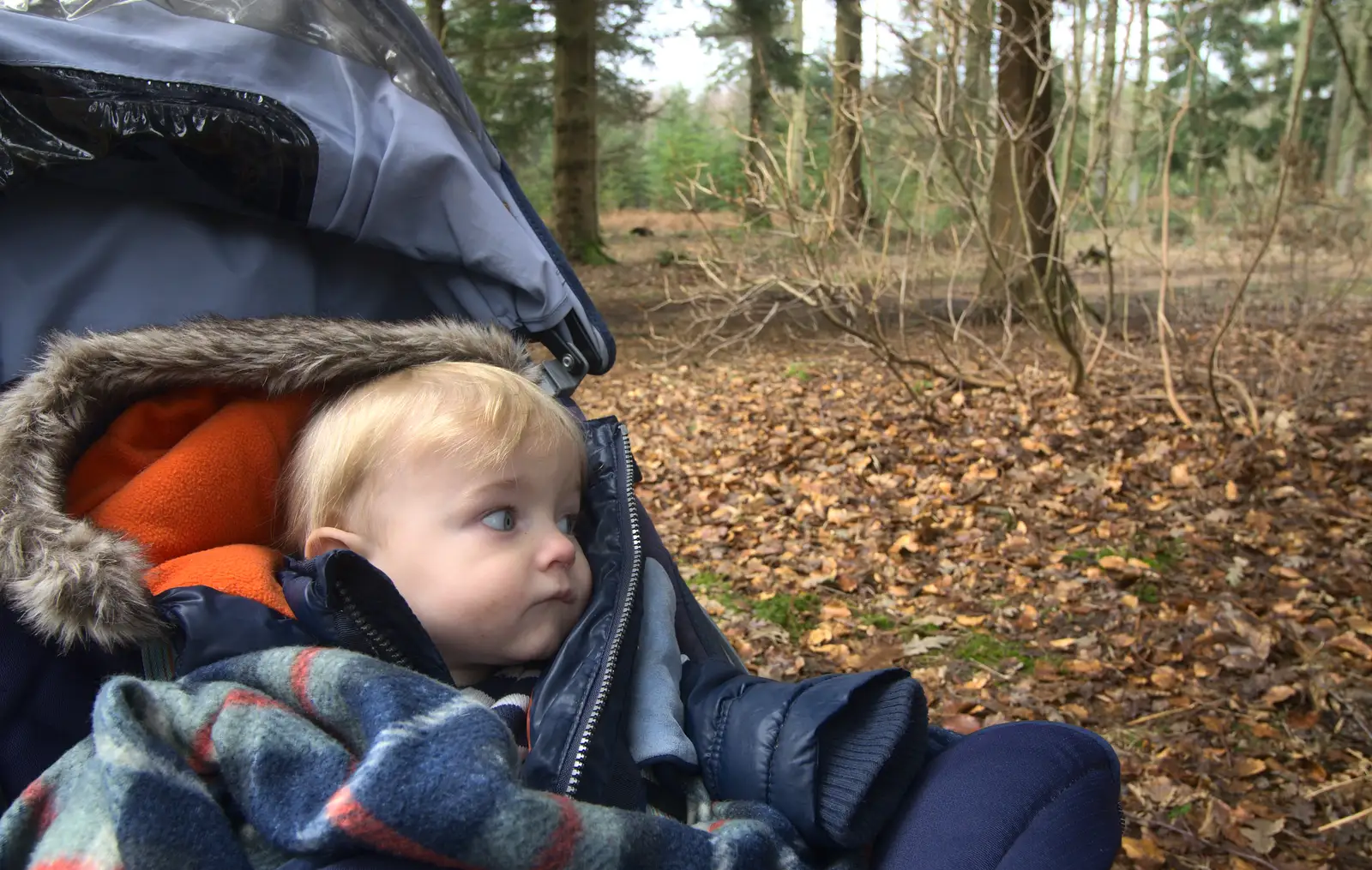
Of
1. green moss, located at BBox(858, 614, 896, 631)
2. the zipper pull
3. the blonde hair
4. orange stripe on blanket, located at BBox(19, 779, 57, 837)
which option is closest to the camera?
orange stripe on blanket, located at BBox(19, 779, 57, 837)

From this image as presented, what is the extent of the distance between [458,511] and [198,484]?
47 centimetres

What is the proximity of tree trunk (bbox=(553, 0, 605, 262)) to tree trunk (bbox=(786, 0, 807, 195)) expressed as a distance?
324cm

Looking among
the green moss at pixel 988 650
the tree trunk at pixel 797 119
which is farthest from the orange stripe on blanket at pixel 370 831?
the tree trunk at pixel 797 119

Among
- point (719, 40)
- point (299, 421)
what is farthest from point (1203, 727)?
point (719, 40)

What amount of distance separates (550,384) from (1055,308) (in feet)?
16.9

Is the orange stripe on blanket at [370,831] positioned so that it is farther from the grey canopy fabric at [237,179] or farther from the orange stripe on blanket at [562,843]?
the grey canopy fabric at [237,179]

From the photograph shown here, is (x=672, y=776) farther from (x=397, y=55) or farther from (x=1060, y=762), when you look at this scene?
(x=397, y=55)

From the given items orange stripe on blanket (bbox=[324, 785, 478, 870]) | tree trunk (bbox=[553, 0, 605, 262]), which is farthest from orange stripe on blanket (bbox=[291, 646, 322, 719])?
tree trunk (bbox=[553, 0, 605, 262])

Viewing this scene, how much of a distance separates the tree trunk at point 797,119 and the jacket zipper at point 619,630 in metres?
5.19

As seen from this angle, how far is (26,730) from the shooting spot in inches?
55.4

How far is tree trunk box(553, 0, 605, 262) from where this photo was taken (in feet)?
49.3

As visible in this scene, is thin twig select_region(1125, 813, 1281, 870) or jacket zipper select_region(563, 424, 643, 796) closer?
jacket zipper select_region(563, 424, 643, 796)

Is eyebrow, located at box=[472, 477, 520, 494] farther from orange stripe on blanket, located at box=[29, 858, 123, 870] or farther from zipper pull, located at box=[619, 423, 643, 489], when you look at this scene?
orange stripe on blanket, located at box=[29, 858, 123, 870]

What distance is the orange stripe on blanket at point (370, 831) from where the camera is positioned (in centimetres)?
117
